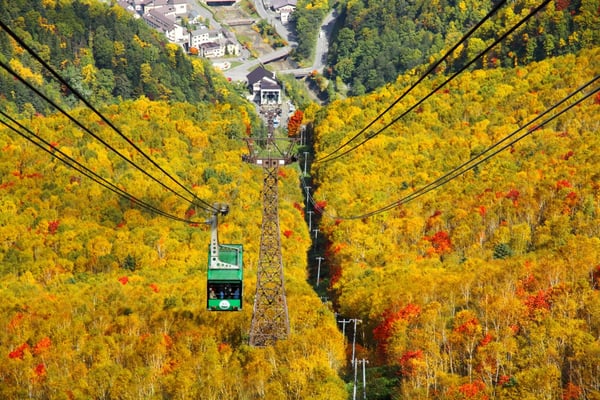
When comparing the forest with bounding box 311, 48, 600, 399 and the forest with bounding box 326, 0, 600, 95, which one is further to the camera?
the forest with bounding box 326, 0, 600, 95

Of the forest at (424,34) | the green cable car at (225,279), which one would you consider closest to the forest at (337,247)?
the forest at (424,34)

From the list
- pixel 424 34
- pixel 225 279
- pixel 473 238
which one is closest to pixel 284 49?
pixel 424 34

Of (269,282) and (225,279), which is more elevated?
(269,282)

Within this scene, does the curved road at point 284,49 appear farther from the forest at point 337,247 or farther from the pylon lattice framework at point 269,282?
the pylon lattice framework at point 269,282

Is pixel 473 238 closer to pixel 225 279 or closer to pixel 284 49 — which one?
pixel 225 279

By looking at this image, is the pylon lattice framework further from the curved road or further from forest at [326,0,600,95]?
the curved road

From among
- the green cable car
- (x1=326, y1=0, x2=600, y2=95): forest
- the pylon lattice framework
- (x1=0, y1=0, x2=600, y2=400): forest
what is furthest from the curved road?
the green cable car

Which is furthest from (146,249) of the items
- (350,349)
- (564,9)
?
(564,9)
